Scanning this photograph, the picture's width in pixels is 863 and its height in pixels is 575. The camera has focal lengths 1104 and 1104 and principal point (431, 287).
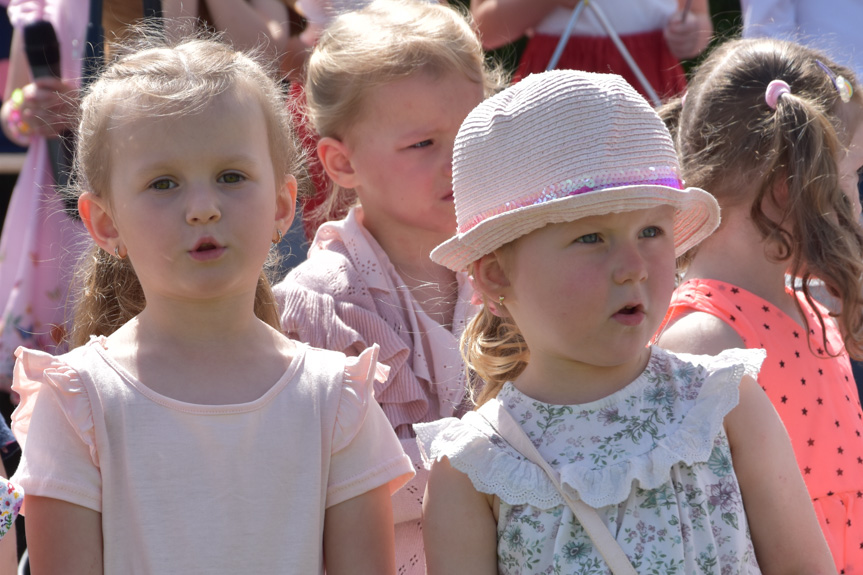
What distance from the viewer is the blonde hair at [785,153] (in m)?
2.50

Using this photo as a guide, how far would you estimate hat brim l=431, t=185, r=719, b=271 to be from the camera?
1.84 meters

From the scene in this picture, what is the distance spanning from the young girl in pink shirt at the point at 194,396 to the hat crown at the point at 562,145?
1.29ft

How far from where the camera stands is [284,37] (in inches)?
151

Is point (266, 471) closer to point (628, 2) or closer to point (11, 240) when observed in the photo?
point (11, 240)

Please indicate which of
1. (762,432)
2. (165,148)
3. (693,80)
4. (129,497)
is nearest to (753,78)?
(693,80)

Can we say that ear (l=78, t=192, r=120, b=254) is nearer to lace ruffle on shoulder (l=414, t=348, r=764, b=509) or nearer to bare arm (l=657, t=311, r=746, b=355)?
lace ruffle on shoulder (l=414, t=348, r=764, b=509)

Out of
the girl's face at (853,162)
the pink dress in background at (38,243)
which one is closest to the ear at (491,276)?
the girl's face at (853,162)

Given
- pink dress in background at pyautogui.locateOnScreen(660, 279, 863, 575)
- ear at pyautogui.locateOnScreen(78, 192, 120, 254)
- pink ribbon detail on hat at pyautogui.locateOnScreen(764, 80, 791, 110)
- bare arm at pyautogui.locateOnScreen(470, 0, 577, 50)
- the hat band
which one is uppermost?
ear at pyautogui.locateOnScreen(78, 192, 120, 254)

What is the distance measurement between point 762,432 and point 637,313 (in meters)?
0.31

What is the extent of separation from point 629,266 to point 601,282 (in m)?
0.05

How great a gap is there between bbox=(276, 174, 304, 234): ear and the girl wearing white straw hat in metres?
0.35

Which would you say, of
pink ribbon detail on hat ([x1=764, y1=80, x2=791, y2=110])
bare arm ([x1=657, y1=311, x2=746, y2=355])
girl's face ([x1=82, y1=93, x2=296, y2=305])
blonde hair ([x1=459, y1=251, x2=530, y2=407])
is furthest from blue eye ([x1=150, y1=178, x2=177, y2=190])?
pink ribbon detail on hat ([x1=764, y1=80, x2=791, y2=110])

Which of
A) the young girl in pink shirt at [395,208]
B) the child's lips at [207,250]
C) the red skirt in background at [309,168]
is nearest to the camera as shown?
the child's lips at [207,250]

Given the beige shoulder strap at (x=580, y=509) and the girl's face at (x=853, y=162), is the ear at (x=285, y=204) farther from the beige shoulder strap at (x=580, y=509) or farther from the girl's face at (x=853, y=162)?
the girl's face at (x=853, y=162)
